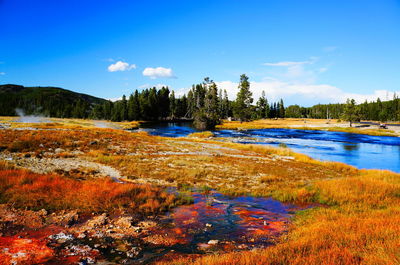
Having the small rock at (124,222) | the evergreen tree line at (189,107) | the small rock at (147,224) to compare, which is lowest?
the small rock at (147,224)

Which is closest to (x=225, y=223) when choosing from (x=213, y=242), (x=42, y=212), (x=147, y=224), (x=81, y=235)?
(x=213, y=242)

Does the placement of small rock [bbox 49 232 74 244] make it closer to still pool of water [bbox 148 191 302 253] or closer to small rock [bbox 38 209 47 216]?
small rock [bbox 38 209 47 216]

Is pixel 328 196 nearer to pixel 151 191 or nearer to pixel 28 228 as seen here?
pixel 151 191

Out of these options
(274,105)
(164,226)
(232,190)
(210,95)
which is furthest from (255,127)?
(274,105)

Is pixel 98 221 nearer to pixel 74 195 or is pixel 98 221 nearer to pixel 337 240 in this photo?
pixel 74 195

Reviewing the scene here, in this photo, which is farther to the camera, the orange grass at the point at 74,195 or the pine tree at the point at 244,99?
the pine tree at the point at 244,99

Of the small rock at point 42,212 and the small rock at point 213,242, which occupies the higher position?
the small rock at point 42,212

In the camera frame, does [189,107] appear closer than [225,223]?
No

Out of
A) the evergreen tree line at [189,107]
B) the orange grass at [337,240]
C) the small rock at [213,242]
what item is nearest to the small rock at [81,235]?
the orange grass at [337,240]

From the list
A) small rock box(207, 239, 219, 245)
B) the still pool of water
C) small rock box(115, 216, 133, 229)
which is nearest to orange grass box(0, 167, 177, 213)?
small rock box(115, 216, 133, 229)

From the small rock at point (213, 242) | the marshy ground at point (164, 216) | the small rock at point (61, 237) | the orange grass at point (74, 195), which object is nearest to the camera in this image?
the marshy ground at point (164, 216)

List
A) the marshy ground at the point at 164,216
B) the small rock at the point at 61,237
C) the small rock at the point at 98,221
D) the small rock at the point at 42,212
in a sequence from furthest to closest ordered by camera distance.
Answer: the small rock at the point at 42,212 < the small rock at the point at 98,221 < the small rock at the point at 61,237 < the marshy ground at the point at 164,216

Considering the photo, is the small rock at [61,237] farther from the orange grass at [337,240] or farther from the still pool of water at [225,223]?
the orange grass at [337,240]

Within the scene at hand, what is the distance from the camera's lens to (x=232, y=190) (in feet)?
51.6
